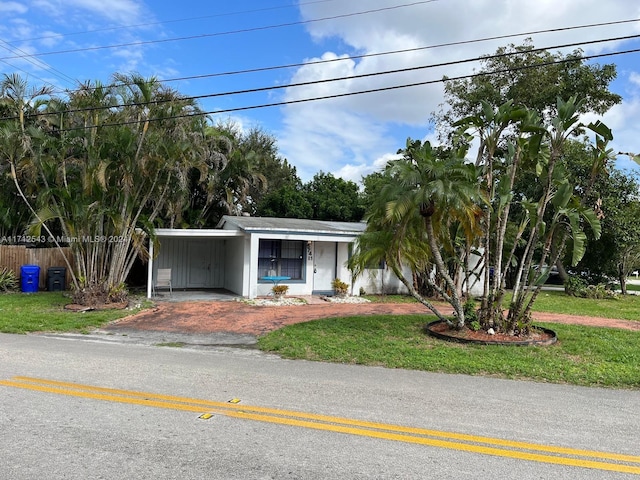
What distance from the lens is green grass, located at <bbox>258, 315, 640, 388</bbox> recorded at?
7.26 meters

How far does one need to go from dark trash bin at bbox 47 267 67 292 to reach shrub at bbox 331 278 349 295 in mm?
10295

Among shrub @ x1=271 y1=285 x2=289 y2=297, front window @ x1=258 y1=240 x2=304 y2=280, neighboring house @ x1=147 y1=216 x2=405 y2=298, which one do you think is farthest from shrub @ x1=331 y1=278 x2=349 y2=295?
shrub @ x1=271 y1=285 x2=289 y2=297

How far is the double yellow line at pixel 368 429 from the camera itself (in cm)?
401

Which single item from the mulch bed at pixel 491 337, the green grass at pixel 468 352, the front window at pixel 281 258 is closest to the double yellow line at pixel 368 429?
the green grass at pixel 468 352

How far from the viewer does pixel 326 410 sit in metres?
5.14

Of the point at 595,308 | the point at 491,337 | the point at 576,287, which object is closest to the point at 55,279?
the point at 491,337

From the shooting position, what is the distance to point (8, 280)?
16.8 metres

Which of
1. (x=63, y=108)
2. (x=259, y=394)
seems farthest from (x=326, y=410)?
(x=63, y=108)

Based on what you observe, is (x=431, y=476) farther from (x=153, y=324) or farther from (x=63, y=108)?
(x=63, y=108)

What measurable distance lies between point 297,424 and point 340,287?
42.9 feet

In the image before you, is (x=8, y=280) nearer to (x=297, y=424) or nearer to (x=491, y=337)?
(x=297, y=424)

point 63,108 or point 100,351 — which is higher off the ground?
point 63,108

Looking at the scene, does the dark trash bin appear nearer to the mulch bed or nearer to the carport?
the carport

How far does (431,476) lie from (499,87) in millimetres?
23558
